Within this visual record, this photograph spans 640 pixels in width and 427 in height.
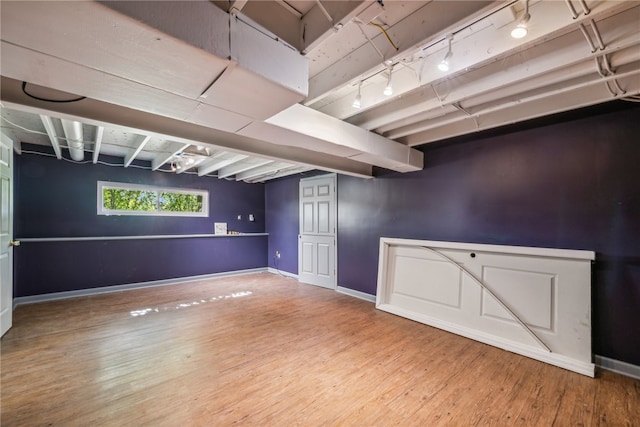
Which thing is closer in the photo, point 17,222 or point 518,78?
point 518,78

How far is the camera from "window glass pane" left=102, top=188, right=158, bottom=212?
4.97 meters

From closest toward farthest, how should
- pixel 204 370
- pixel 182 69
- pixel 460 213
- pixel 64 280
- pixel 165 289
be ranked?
pixel 182 69
pixel 204 370
pixel 460 213
pixel 64 280
pixel 165 289

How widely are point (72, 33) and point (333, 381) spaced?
8.78ft

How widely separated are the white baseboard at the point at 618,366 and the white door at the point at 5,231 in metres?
6.18

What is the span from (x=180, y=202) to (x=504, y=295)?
19.6 ft

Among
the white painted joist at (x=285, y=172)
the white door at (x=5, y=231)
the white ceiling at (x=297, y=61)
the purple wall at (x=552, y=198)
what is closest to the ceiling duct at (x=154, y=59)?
the white ceiling at (x=297, y=61)

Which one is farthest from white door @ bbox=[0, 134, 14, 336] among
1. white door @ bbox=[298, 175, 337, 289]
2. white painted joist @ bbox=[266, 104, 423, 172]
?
white door @ bbox=[298, 175, 337, 289]

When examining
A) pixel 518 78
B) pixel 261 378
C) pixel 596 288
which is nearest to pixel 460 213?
pixel 596 288

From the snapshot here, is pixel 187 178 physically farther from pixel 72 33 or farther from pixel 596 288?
pixel 596 288

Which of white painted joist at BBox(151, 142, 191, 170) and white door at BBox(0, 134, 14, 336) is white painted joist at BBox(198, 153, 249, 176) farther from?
white door at BBox(0, 134, 14, 336)

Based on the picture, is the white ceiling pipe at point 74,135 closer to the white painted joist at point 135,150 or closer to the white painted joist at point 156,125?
the white painted joist at point 135,150

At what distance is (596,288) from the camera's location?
250 cm

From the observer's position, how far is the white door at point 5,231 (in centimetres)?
288

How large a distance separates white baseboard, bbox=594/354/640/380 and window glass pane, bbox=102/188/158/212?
6885 millimetres
